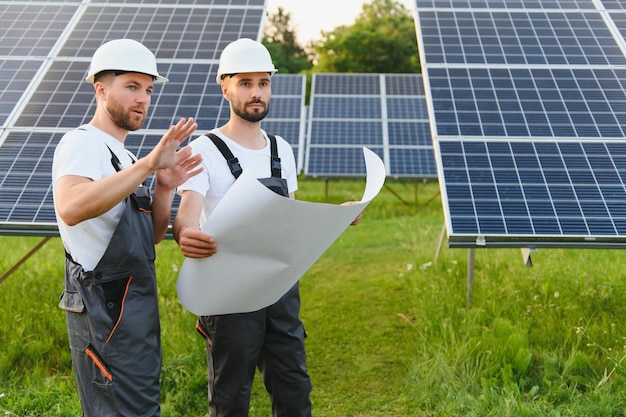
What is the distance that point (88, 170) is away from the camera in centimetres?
256

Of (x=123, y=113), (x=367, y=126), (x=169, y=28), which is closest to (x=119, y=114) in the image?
(x=123, y=113)

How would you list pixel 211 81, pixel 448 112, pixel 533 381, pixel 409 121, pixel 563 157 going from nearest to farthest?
pixel 533 381 → pixel 563 157 → pixel 448 112 → pixel 211 81 → pixel 409 121

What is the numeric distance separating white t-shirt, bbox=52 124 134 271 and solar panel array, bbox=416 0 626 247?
93.0 inches

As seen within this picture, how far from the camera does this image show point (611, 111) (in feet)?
17.8

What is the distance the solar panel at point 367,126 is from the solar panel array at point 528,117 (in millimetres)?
5449

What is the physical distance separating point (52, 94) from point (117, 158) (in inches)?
131

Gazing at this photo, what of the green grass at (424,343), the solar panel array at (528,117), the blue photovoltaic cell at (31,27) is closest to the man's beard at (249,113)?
the solar panel array at (528,117)

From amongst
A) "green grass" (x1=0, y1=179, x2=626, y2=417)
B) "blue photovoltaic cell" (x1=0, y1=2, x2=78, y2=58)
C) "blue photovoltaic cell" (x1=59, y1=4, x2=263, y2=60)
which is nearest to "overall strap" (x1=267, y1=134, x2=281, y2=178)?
"green grass" (x1=0, y1=179, x2=626, y2=417)

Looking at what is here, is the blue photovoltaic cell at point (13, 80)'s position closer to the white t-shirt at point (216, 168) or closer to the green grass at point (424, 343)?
the green grass at point (424, 343)

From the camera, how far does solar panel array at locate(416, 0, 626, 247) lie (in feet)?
14.4

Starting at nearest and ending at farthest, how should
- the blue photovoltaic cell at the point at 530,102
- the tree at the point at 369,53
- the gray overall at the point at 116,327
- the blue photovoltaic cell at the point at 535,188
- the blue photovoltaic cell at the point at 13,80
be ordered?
the gray overall at the point at 116,327
the blue photovoltaic cell at the point at 535,188
the blue photovoltaic cell at the point at 530,102
the blue photovoltaic cell at the point at 13,80
the tree at the point at 369,53

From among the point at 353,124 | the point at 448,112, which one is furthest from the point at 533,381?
the point at 353,124

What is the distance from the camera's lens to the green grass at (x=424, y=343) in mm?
4332

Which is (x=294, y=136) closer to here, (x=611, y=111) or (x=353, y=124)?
(x=353, y=124)
